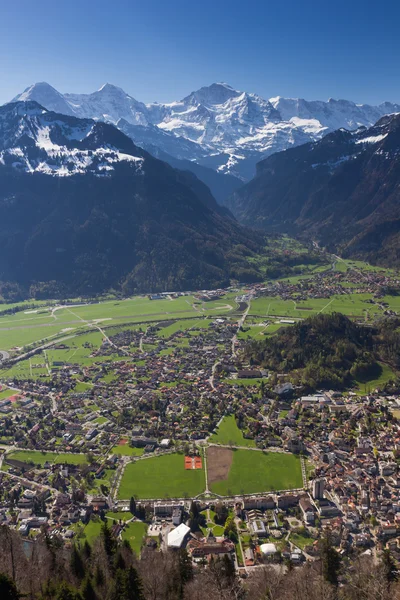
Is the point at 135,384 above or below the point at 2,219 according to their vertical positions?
below

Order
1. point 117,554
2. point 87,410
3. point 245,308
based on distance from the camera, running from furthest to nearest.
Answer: point 245,308
point 87,410
point 117,554

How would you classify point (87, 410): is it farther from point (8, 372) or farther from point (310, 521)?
point (310, 521)

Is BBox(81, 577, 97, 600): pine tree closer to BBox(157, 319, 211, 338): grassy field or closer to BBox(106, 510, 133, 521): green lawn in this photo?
BBox(106, 510, 133, 521): green lawn

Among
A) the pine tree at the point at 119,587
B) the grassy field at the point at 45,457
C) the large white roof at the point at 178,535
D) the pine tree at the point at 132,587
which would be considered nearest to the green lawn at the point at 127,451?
the grassy field at the point at 45,457

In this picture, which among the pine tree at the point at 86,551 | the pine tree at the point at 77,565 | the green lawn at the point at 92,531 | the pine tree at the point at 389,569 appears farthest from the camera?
the green lawn at the point at 92,531

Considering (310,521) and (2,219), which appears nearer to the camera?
(310,521)

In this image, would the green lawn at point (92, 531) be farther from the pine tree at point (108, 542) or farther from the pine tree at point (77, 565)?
the pine tree at point (77, 565)

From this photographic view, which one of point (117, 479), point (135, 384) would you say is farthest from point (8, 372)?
point (117, 479)
